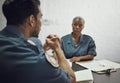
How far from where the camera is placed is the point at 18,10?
1.03m

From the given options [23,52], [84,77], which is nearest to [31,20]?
[23,52]

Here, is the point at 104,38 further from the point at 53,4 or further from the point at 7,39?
the point at 7,39

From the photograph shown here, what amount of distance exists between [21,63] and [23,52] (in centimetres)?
6

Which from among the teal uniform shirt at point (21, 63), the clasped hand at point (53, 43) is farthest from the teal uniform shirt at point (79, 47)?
the teal uniform shirt at point (21, 63)

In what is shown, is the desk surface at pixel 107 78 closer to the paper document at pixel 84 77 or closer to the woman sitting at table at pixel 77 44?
the paper document at pixel 84 77

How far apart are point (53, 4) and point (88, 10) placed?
2.12 ft

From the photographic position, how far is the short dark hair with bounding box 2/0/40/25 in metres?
1.03

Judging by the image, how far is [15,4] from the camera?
1.03m

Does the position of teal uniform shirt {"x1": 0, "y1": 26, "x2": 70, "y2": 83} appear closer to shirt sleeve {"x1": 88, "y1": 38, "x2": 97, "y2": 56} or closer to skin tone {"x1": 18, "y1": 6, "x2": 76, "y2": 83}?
skin tone {"x1": 18, "y1": 6, "x2": 76, "y2": 83}

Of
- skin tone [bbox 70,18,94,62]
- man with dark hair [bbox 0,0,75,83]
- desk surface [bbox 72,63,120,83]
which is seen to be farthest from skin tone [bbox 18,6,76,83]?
skin tone [bbox 70,18,94,62]

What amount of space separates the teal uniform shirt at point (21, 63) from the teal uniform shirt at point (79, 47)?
1.56 metres

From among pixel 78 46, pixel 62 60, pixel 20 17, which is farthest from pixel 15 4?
pixel 78 46

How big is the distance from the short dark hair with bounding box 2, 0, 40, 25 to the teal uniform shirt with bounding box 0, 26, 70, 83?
2.1 inches

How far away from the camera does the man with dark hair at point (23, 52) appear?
0.93 m
